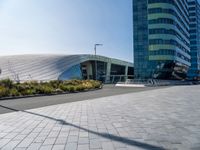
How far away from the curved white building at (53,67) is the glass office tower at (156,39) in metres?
12.3

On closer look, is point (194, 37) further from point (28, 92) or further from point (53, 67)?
point (28, 92)

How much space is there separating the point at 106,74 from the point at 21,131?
79.4 m

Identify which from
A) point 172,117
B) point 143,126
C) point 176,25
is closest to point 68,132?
point 143,126

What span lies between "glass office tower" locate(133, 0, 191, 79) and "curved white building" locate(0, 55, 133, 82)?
1234 centimetres

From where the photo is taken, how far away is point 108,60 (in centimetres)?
8606

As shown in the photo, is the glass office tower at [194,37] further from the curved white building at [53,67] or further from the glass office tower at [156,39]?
the curved white building at [53,67]

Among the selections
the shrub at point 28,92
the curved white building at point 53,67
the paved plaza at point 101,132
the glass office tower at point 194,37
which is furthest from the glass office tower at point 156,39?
the paved plaza at point 101,132

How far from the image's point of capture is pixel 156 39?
6931cm

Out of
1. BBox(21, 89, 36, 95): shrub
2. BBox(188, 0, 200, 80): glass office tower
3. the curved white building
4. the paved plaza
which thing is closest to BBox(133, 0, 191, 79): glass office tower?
the curved white building

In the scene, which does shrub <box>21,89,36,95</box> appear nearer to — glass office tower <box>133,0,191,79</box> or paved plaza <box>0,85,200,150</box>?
paved plaza <box>0,85,200,150</box>

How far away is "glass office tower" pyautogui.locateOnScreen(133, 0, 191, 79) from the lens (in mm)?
69375

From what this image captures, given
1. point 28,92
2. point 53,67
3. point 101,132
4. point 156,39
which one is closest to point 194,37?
point 156,39

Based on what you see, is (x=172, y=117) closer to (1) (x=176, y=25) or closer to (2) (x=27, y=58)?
(2) (x=27, y=58)

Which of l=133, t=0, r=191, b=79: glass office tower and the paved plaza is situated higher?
l=133, t=0, r=191, b=79: glass office tower
